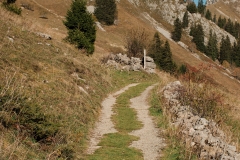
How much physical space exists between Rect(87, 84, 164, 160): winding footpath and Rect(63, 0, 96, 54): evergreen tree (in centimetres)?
1204

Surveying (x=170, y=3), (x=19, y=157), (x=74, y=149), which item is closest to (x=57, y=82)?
(x=74, y=149)

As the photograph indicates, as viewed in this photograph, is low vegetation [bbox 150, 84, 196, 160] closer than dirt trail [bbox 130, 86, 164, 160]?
Yes

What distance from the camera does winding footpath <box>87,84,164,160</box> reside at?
10381 millimetres

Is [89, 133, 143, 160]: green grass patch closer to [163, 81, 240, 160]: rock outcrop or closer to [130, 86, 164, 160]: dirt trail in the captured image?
[130, 86, 164, 160]: dirt trail

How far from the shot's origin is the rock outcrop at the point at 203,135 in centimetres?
876

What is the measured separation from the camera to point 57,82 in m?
15.2

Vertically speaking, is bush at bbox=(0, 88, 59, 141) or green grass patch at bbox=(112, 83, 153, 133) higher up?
bush at bbox=(0, 88, 59, 141)

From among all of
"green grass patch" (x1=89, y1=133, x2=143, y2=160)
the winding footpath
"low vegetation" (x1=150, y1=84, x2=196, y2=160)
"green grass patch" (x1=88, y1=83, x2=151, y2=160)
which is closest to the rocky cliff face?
the winding footpath

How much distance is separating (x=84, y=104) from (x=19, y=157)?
8.98 m

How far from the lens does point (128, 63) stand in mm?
43625

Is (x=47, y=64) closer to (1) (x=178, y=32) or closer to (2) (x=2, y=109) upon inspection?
(2) (x=2, y=109)

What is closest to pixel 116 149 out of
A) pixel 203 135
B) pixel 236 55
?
pixel 203 135

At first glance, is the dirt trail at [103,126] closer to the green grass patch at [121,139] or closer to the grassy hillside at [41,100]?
the green grass patch at [121,139]

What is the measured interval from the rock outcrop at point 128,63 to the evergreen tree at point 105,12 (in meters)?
54.9
